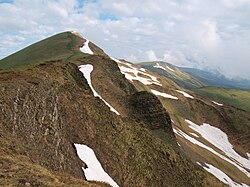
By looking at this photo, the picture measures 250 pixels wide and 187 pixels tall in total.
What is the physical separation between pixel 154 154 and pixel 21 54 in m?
139

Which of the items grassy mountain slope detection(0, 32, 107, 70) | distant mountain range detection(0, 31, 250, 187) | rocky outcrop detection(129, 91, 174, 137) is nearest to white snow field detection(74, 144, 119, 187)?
distant mountain range detection(0, 31, 250, 187)

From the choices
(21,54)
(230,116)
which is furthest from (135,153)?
(21,54)

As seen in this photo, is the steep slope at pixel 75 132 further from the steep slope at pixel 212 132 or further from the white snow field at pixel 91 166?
the steep slope at pixel 212 132

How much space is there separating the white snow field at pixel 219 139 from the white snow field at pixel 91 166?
6999cm

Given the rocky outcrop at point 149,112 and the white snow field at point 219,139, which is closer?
the rocky outcrop at point 149,112

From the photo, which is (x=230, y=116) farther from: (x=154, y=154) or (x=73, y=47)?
(x=154, y=154)

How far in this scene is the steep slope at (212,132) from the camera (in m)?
78.8

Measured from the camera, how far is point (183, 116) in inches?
4476

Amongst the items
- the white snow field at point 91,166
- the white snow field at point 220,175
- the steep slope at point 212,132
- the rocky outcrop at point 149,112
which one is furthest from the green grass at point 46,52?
the white snow field at point 91,166

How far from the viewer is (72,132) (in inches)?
1494

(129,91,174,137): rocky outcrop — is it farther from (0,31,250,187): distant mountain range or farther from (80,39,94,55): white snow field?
(80,39,94,55): white snow field

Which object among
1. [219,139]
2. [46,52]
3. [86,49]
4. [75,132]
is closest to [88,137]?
[75,132]

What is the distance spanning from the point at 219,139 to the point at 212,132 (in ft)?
12.4

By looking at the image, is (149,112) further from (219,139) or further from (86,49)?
(86,49)
